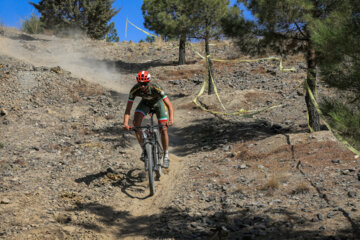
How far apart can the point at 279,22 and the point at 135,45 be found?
23.8m

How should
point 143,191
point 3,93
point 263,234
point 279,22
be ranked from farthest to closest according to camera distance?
1. point 3,93
2. point 279,22
3. point 143,191
4. point 263,234

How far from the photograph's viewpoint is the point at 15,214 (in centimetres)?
534

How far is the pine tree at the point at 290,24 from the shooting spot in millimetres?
9023

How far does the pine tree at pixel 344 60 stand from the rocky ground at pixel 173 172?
4.63ft

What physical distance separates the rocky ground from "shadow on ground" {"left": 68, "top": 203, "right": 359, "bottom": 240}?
2 centimetres

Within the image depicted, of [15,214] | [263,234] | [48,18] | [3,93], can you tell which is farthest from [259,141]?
[48,18]

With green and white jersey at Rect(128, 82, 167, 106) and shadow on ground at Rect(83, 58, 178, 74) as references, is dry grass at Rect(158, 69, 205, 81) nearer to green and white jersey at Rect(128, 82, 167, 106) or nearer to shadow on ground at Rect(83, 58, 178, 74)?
shadow on ground at Rect(83, 58, 178, 74)

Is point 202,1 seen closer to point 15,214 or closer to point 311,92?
point 311,92

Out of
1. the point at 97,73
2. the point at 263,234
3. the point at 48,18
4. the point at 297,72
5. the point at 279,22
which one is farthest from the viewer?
the point at 48,18

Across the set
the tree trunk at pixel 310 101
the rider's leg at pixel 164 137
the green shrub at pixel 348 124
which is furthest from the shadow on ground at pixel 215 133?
the green shrub at pixel 348 124

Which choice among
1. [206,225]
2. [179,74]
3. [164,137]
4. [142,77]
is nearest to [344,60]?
[206,225]

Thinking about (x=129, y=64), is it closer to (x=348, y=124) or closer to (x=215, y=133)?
(x=215, y=133)

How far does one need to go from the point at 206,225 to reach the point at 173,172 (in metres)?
3.07

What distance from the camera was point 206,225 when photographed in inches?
213
